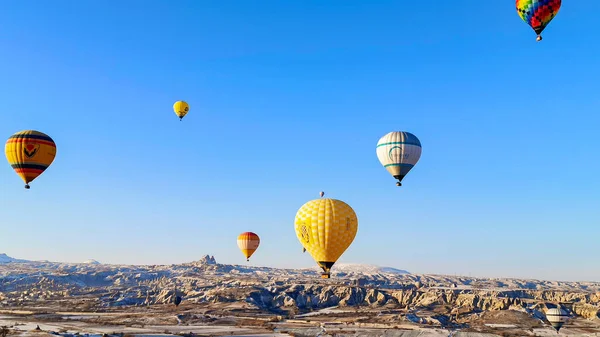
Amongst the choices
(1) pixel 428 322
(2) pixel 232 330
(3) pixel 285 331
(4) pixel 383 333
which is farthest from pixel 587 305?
(2) pixel 232 330

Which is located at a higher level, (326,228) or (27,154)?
(27,154)

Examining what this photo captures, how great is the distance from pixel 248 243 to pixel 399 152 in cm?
4747

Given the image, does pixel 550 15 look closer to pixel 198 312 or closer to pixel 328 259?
pixel 328 259

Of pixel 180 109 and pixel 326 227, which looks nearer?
pixel 326 227

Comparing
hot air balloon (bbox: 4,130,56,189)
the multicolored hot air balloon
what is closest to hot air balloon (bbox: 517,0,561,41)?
hot air balloon (bbox: 4,130,56,189)

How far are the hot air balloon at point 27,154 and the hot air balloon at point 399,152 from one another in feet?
127

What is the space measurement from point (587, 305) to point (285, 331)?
3126 inches

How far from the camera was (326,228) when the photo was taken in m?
50.8

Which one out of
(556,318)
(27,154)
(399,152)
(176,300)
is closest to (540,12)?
(399,152)

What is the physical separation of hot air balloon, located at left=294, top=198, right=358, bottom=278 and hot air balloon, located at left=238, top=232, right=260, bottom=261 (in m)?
43.5

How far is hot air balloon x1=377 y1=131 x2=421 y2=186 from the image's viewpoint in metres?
54.6

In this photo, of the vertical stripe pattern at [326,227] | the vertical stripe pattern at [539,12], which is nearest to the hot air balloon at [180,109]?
the vertical stripe pattern at [326,227]

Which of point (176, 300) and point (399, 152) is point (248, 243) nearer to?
point (399, 152)

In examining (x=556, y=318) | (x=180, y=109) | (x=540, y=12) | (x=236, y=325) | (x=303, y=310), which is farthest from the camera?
(x=303, y=310)
